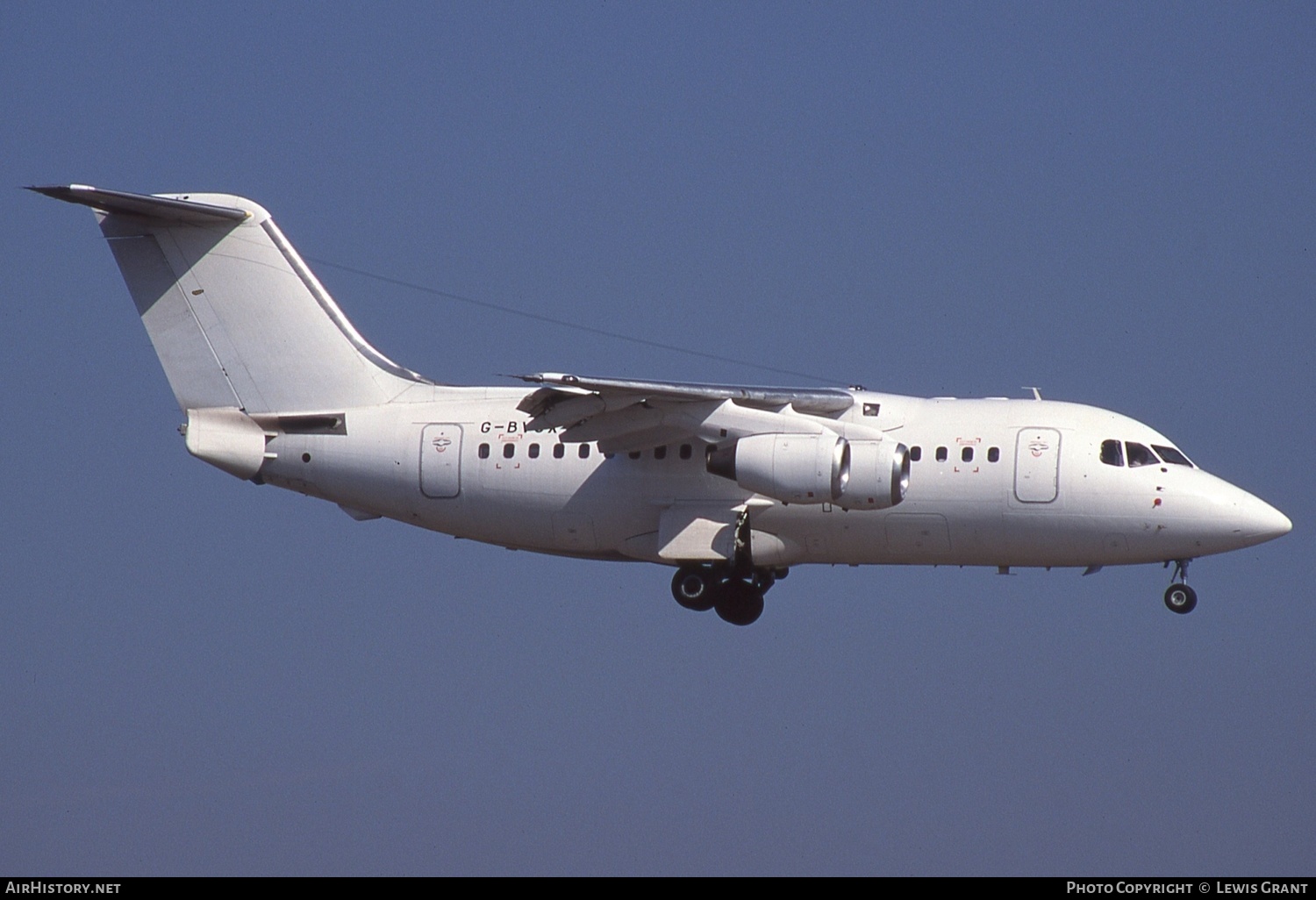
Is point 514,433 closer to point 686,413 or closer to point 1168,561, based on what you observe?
point 686,413

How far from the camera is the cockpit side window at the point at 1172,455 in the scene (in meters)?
24.1

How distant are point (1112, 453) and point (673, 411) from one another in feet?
17.5

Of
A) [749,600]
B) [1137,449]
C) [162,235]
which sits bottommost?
[749,600]

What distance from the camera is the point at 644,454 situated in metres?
25.0

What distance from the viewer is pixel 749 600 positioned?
25797mm

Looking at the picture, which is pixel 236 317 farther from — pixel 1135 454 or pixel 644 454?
pixel 1135 454

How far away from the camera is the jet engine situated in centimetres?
2327

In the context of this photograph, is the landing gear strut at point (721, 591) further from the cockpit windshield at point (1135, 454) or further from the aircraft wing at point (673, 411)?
the cockpit windshield at point (1135, 454)

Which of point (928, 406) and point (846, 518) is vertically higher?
point (928, 406)

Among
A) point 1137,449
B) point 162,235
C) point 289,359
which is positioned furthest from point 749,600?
point 162,235

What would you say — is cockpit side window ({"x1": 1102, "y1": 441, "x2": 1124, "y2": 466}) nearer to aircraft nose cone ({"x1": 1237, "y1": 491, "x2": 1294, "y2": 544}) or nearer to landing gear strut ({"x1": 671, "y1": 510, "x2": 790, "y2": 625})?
aircraft nose cone ({"x1": 1237, "y1": 491, "x2": 1294, "y2": 544})

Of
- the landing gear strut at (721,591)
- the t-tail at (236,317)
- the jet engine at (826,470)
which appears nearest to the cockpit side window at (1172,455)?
the jet engine at (826,470)

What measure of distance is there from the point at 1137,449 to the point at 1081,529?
1.24 m

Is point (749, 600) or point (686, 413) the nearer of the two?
point (686, 413)
